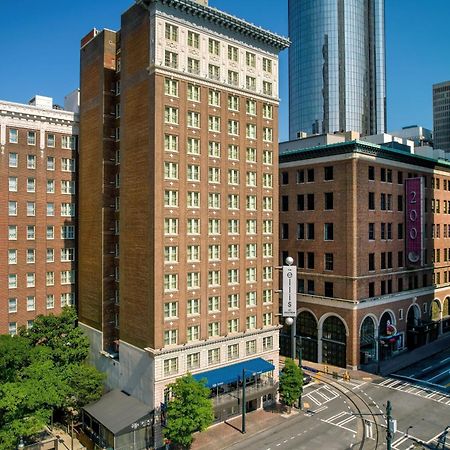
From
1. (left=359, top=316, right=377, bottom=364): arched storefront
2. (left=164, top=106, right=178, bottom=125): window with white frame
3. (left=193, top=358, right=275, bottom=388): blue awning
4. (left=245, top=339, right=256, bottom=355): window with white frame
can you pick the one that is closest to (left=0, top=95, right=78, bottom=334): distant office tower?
(left=164, top=106, right=178, bottom=125): window with white frame

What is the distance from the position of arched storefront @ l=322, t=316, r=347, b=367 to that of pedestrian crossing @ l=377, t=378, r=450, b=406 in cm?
709

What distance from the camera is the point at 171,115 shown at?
155 feet

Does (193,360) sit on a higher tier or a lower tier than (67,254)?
lower

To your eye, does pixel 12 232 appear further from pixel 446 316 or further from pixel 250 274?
pixel 446 316

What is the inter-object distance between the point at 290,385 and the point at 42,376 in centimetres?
2583

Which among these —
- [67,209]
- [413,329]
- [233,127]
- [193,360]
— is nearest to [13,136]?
[67,209]

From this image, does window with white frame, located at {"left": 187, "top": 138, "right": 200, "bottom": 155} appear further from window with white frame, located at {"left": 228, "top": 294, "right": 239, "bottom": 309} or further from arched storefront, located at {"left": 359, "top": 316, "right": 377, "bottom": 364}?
arched storefront, located at {"left": 359, "top": 316, "right": 377, "bottom": 364}

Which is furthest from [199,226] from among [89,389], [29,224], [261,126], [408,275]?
[408,275]

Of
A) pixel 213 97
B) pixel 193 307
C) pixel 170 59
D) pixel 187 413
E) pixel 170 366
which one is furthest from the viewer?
pixel 213 97

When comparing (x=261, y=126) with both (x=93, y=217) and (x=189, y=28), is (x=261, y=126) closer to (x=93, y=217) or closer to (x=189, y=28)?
(x=189, y=28)

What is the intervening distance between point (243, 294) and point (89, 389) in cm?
1966

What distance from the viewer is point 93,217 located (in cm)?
5675

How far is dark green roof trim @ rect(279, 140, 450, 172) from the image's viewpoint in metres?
65.4

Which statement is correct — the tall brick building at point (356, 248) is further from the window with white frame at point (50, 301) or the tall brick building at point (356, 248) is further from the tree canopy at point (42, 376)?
the window with white frame at point (50, 301)
